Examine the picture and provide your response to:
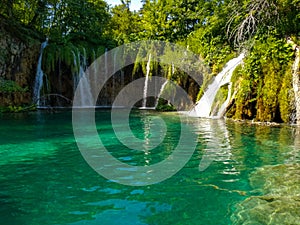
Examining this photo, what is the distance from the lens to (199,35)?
65.9 feet

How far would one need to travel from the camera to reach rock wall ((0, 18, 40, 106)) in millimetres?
20422

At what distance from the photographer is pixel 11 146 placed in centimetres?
789

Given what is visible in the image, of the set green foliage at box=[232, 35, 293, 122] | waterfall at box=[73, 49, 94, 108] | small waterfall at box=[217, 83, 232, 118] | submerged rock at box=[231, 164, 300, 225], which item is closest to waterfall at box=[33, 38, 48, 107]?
waterfall at box=[73, 49, 94, 108]

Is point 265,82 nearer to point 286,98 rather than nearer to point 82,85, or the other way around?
point 286,98

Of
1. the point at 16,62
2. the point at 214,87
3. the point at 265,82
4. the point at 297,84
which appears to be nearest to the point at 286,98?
the point at 297,84

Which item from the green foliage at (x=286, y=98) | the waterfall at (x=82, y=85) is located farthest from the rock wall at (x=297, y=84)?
the waterfall at (x=82, y=85)

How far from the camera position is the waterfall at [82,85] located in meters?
23.9

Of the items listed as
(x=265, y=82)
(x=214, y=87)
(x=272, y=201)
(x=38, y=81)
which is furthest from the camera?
(x=38, y=81)

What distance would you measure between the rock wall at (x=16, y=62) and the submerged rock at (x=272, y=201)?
1864 cm

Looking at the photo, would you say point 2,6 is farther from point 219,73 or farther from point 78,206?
point 78,206

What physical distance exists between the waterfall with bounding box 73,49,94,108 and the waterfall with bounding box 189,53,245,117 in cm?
1070

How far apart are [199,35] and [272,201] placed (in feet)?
56.9

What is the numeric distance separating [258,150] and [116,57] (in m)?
20.6

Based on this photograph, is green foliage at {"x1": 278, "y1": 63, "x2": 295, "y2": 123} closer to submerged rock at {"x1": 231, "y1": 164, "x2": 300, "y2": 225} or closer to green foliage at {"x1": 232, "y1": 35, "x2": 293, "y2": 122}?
green foliage at {"x1": 232, "y1": 35, "x2": 293, "y2": 122}
